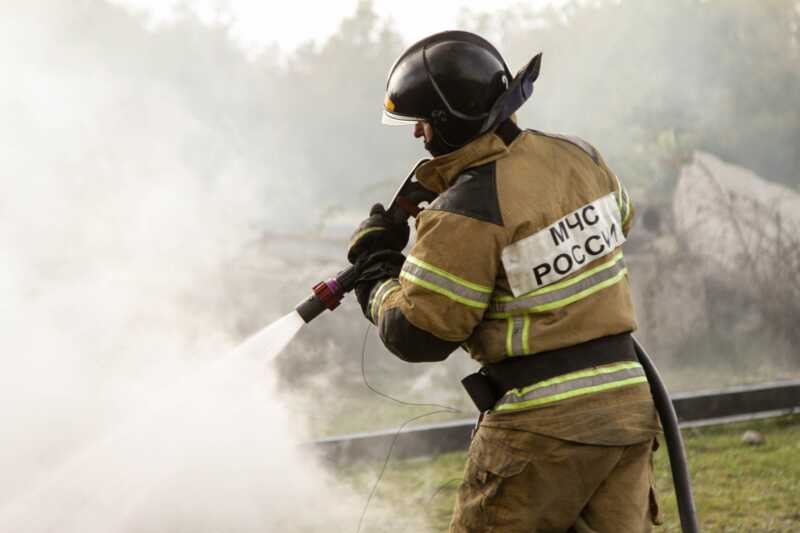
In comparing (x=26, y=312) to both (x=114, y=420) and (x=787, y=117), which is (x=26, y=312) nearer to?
(x=114, y=420)

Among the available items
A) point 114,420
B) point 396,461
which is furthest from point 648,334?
point 114,420

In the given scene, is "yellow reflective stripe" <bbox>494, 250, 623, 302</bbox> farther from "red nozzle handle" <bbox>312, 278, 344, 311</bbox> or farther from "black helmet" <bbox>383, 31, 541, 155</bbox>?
"red nozzle handle" <bbox>312, 278, 344, 311</bbox>

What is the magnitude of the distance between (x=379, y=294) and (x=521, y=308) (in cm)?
42

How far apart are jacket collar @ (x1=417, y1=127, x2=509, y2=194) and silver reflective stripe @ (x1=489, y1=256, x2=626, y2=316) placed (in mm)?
371

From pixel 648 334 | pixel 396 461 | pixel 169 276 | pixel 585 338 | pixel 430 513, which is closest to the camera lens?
pixel 585 338

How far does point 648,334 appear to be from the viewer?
7.41 metres

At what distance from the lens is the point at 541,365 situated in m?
2.47

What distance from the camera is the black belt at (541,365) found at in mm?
2467

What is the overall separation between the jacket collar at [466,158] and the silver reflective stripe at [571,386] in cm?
60

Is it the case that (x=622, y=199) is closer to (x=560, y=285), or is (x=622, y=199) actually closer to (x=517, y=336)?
(x=560, y=285)

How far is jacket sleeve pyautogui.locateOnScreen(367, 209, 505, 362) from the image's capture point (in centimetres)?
238

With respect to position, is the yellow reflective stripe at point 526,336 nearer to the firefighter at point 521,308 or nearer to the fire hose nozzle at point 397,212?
the firefighter at point 521,308

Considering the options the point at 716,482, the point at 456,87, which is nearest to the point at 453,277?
the point at 456,87

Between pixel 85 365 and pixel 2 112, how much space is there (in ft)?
6.03
